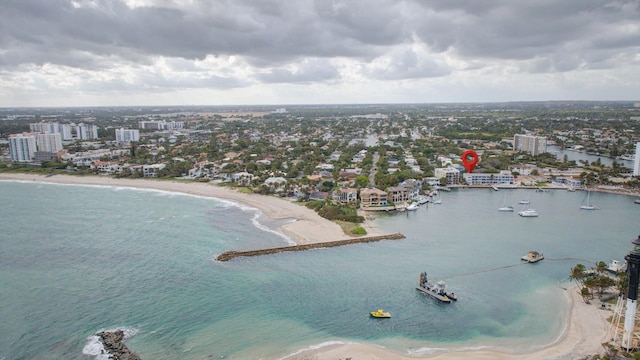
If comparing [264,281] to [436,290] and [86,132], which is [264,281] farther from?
[86,132]

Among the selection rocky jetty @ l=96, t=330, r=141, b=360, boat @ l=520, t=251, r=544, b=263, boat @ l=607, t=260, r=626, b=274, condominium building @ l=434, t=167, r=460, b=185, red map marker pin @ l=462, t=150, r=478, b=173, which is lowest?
rocky jetty @ l=96, t=330, r=141, b=360

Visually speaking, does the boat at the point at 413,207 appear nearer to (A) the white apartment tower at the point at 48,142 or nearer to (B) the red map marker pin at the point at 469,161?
(B) the red map marker pin at the point at 469,161

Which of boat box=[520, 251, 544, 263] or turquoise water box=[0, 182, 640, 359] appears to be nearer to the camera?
turquoise water box=[0, 182, 640, 359]

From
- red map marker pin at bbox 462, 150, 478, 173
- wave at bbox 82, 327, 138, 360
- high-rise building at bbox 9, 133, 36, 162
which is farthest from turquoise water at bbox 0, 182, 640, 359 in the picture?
high-rise building at bbox 9, 133, 36, 162

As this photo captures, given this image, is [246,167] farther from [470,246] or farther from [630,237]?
[630,237]

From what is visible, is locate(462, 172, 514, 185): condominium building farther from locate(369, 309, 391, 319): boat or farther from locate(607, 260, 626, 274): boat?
locate(369, 309, 391, 319): boat

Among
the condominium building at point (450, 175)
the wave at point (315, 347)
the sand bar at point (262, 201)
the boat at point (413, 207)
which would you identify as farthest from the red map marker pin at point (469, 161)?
the wave at point (315, 347)

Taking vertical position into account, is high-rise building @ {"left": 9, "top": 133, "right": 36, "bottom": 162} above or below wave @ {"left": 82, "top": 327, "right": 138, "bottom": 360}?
above
